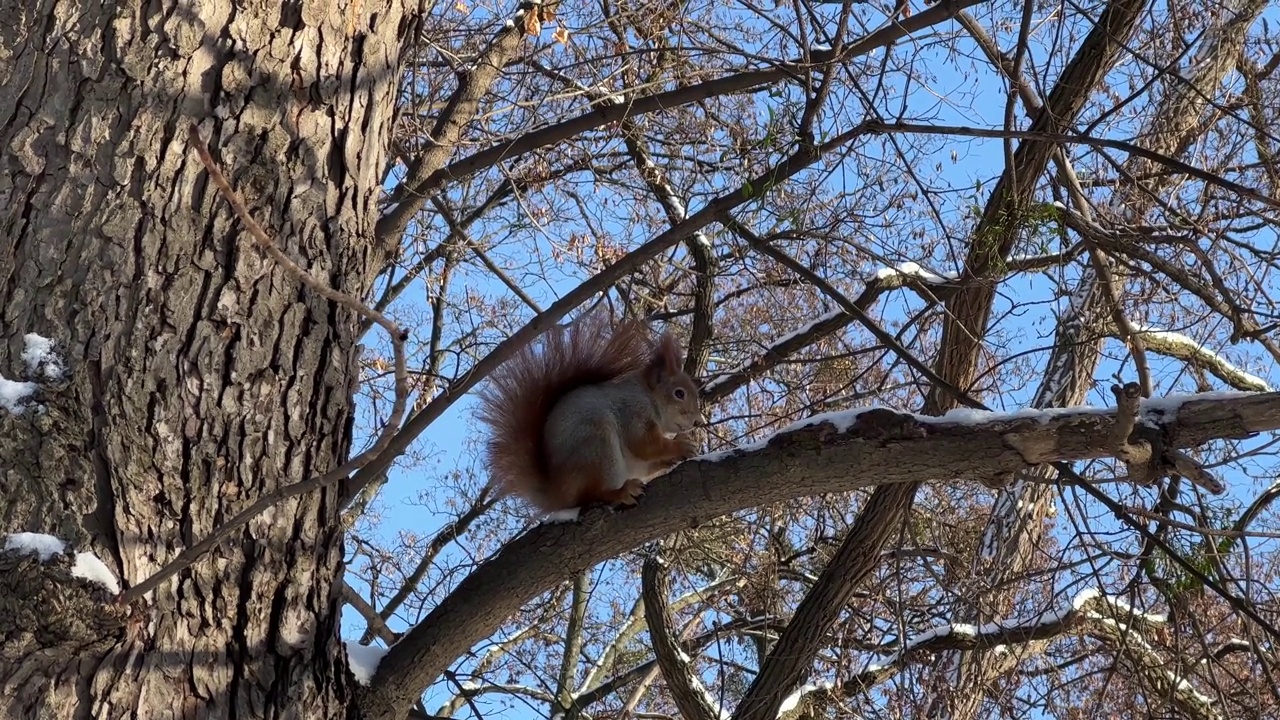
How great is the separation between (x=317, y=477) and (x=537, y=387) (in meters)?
1.65

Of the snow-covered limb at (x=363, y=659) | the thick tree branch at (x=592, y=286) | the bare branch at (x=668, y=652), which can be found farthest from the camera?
the bare branch at (x=668, y=652)

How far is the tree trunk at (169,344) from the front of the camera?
71.6 inches

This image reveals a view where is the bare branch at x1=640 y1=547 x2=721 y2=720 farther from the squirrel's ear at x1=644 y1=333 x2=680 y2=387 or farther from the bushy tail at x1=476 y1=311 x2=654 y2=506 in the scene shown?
the bushy tail at x1=476 y1=311 x2=654 y2=506

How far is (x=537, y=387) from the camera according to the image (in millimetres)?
3244

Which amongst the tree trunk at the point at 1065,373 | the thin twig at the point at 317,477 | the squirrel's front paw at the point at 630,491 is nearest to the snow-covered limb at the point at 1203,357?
the tree trunk at the point at 1065,373

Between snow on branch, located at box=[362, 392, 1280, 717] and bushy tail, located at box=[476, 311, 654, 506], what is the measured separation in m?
0.55

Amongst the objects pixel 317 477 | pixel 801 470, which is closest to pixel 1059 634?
pixel 801 470

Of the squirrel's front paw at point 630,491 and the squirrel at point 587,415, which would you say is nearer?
the squirrel's front paw at point 630,491

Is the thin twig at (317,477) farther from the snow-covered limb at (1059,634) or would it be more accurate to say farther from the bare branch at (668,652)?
the bare branch at (668,652)

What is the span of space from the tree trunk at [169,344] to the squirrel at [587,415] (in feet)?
2.82

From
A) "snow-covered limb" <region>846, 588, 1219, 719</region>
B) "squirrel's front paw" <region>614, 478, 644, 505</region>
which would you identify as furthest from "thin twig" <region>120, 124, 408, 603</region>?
"snow-covered limb" <region>846, 588, 1219, 719</region>

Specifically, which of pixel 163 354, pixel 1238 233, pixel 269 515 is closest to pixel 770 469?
pixel 269 515

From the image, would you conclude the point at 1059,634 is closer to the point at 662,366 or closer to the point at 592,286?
the point at 662,366

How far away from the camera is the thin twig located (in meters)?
1.40
